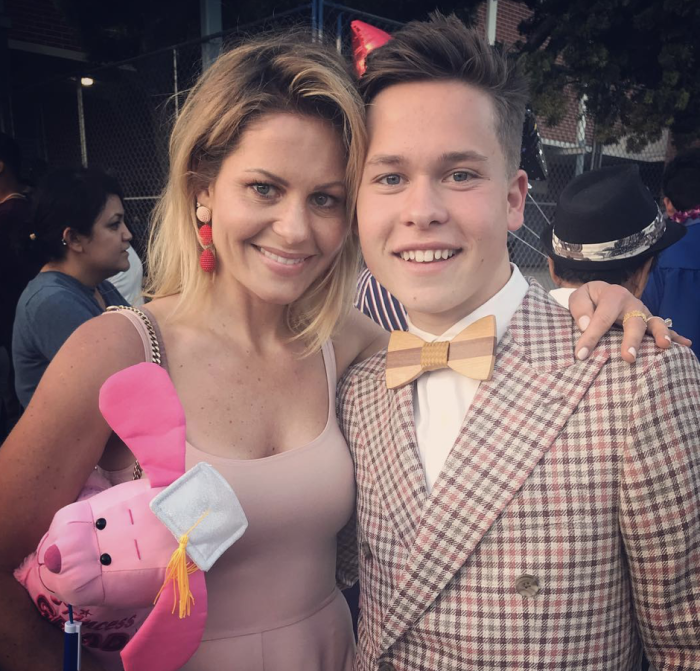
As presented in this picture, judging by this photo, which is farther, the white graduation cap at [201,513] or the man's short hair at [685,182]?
the man's short hair at [685,182]

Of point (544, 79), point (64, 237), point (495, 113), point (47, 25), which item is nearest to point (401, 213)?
point (495, 113)

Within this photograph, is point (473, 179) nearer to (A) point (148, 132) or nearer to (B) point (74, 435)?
(B) point (74, 435)

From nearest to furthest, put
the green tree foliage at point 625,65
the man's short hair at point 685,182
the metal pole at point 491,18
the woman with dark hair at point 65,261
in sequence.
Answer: the woman with dark hair at point 65,261
the man's short hair at point 685,182
the green tree foliage at point 625,65
the metal pole at point 491,18

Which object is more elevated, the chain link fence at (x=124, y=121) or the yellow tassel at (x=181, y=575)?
the chain link fence at (x=124, y=121)

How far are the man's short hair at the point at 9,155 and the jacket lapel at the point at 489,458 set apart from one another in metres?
3.92

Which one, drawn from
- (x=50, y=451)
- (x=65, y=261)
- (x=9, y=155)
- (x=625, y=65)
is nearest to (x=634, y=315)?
(x=50, y=451)

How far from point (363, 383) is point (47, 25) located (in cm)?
949

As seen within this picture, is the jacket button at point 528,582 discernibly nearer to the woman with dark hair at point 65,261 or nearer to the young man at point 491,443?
the young man at point 491,443

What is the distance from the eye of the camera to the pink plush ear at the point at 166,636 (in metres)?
1.11

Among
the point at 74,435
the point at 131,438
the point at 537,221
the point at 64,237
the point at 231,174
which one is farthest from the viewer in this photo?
the point at 537,221

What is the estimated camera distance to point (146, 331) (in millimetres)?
1494

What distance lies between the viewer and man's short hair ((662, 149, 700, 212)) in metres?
3.62

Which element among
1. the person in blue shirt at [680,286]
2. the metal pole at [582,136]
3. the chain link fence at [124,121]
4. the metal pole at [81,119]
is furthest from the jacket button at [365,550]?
the metal pole at [582,136]

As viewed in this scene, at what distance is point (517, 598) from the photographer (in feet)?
4.04
